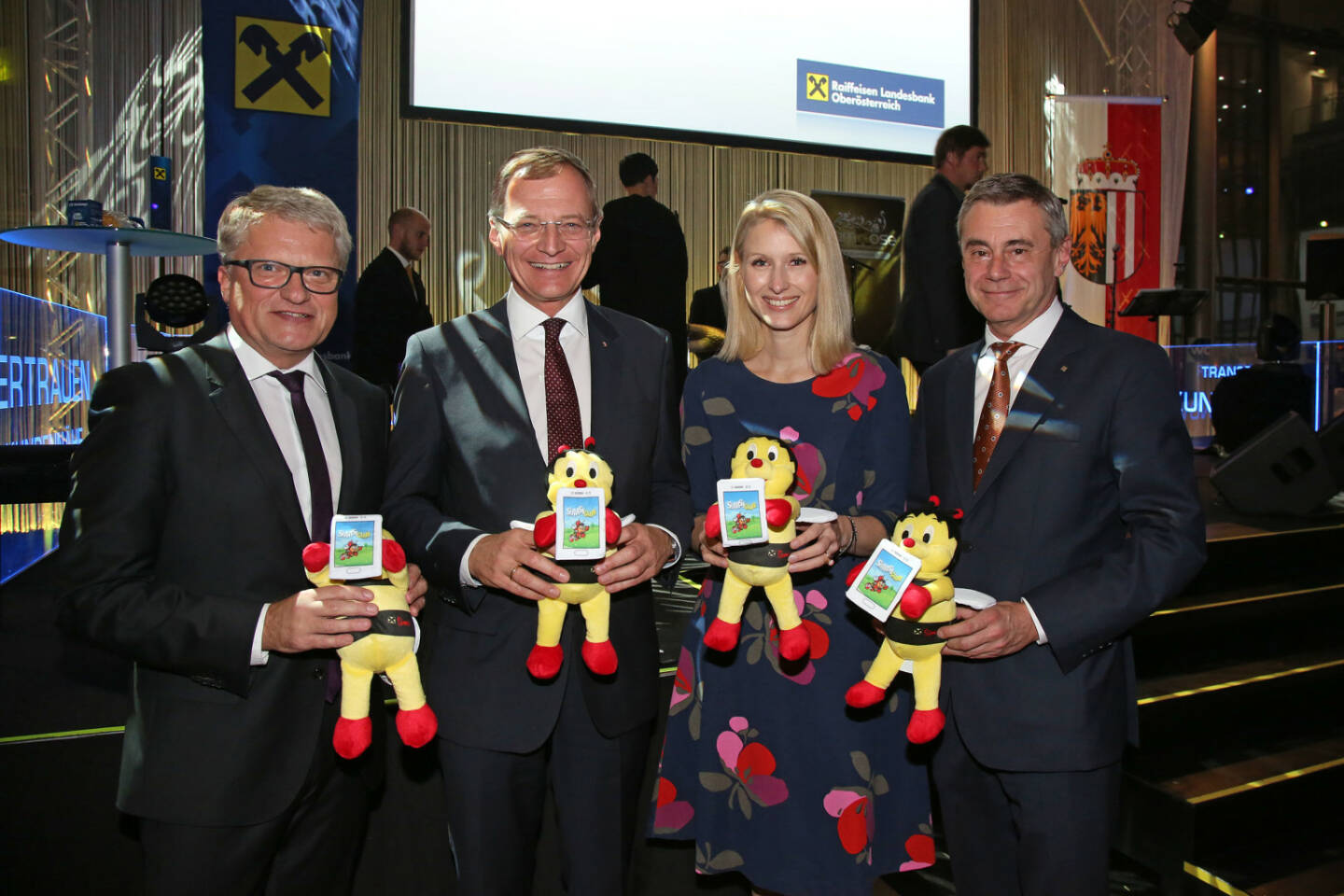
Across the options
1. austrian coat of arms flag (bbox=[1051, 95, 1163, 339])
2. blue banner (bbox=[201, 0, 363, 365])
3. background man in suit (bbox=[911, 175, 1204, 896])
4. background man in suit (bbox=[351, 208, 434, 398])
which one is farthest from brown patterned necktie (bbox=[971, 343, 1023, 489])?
austrian coat of arms flag (bbox=[1051, 95, 1163, 339])

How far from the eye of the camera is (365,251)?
7.22 meters

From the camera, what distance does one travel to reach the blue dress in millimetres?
1894

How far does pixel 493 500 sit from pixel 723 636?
54 cm

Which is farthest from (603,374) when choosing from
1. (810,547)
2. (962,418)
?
(962,418)

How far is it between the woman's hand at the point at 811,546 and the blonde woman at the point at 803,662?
0.45 feet

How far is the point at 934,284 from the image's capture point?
443cm

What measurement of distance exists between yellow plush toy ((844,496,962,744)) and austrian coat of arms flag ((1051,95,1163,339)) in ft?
26.4

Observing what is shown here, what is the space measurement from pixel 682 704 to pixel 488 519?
2.24 ft

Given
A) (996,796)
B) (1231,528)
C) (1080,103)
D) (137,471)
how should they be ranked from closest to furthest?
(137,471)
(996,796)
(1231,528)
(1080,103)

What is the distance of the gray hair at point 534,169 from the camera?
68.3 inches

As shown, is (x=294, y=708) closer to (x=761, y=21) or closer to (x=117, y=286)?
(x=117, y=286)

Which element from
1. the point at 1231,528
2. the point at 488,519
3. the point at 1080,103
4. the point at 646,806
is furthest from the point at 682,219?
the point at 488,519

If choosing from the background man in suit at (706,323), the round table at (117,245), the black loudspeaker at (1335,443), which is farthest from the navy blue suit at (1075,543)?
the black loudspeaker at (1335,443)

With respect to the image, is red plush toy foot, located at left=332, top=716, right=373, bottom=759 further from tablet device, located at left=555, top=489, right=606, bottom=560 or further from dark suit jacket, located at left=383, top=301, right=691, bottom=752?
tablet device, located at left=555, top=489, right=606, bottom=560
